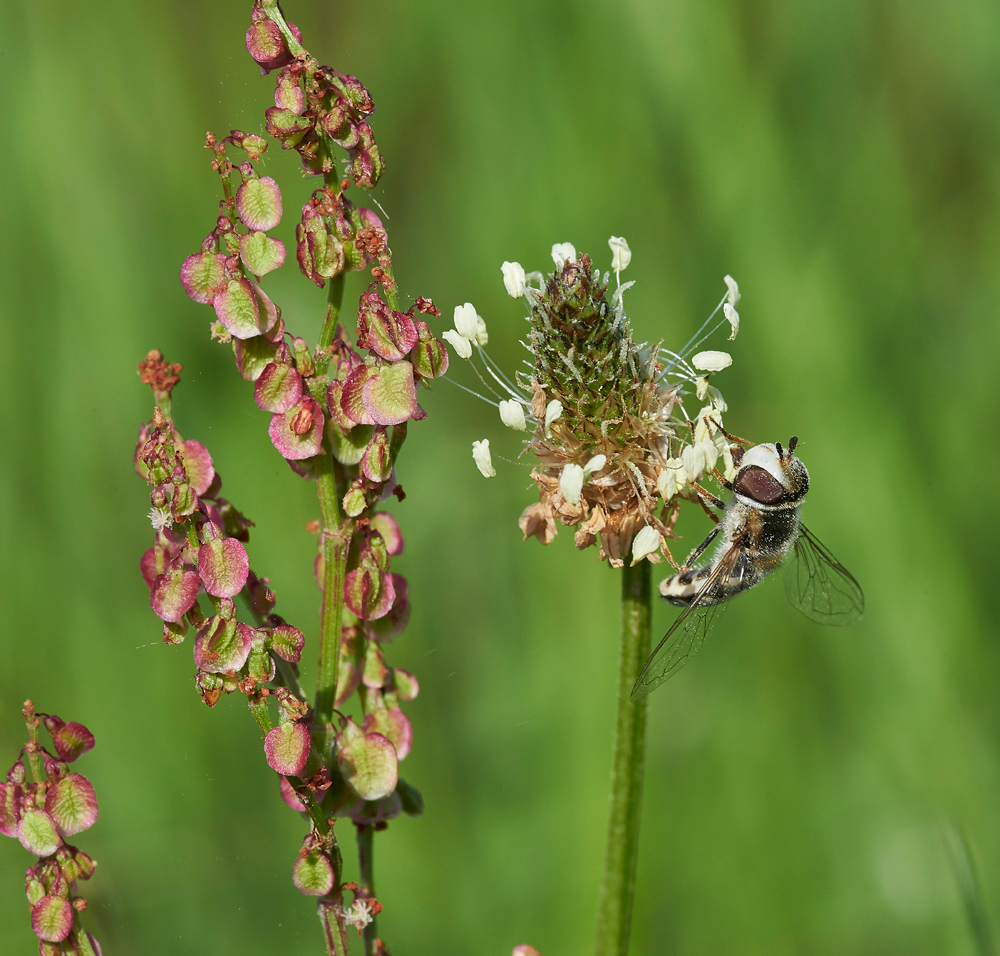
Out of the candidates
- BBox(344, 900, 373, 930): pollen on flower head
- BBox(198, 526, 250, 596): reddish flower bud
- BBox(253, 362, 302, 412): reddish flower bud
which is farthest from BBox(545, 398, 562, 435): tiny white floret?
BBox(344, 900, 373, 930): pollen on flower head

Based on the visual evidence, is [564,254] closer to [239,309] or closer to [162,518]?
[239,309]

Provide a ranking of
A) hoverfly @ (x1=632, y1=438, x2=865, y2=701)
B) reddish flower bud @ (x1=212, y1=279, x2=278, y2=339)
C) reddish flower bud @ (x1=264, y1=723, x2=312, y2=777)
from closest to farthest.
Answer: reddish flower bud @ (x1=264, y1=723, x2=312, y2=777), reddish flower bud @ (x1=212, y1=279, x2=278, y2=339), hoverfly @ (x1=632, y1=438, x2=865, y2=701)

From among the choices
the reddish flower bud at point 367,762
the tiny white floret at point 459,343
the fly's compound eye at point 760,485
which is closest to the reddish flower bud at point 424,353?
the tiny white floret at point 459,343

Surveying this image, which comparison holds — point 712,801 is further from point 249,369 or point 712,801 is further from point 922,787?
point 249,369

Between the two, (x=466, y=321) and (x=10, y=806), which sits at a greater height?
(x=466, y=321)

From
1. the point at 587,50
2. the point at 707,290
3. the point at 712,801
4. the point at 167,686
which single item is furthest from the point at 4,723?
the point at 587,50

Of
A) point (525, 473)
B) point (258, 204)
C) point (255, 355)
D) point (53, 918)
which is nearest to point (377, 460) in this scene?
point (255, 355)

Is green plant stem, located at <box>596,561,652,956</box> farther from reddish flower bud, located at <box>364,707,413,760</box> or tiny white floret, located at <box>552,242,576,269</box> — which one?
tiny white floret, located at <box>552,242,576,269</box>
